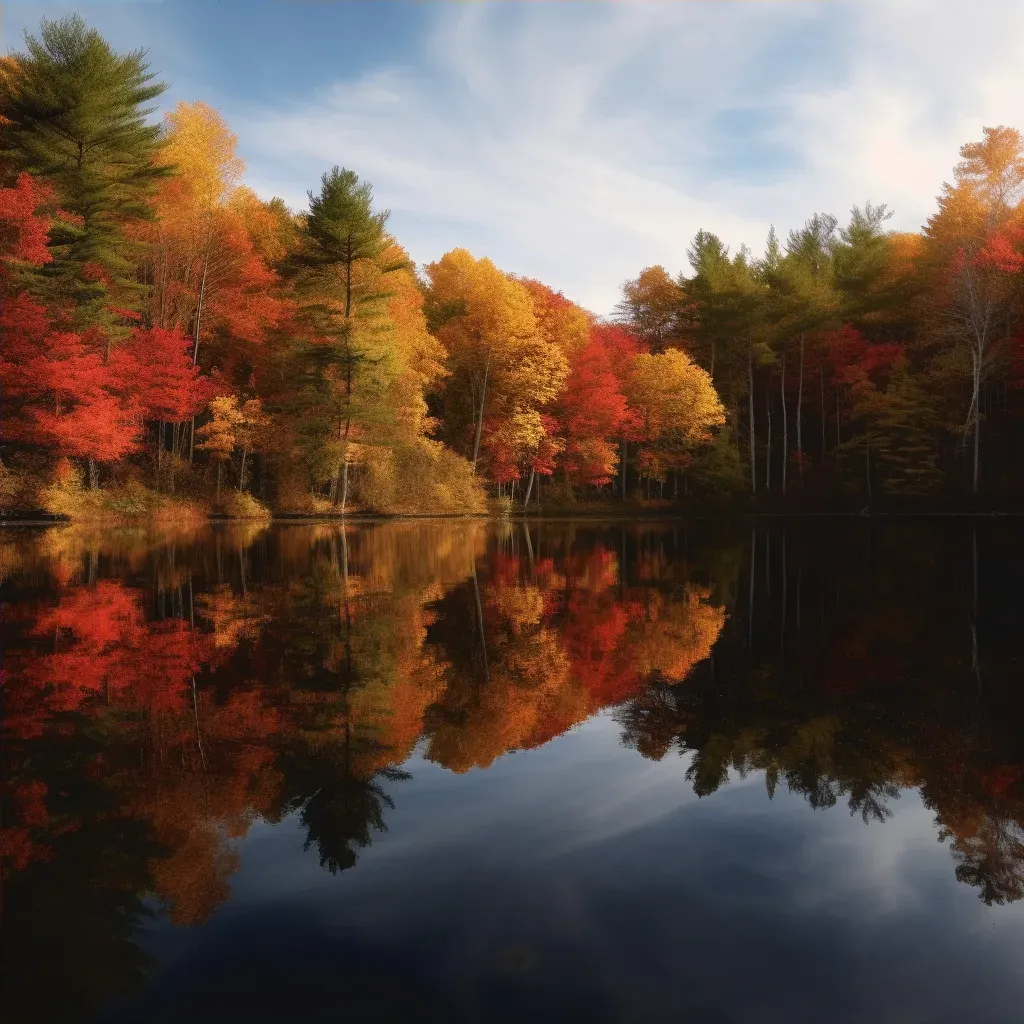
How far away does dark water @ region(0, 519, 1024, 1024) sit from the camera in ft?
9.70

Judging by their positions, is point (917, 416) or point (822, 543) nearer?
point (822, 543)

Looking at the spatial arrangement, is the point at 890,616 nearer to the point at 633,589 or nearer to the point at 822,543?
the point at 633,589

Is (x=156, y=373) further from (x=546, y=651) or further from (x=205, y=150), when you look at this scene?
(x=546, y=651)

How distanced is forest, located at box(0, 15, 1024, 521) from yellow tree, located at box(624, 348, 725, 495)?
171mm

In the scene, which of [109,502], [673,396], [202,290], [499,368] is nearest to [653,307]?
[673,396]

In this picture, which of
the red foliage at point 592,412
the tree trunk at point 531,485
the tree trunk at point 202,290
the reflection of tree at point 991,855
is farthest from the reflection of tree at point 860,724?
the red foliage at point 592,412

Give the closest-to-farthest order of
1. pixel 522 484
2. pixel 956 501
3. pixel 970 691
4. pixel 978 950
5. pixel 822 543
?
1. pixel 978 950
2. pixel 970 691
3. pixel 822 543
4. pixel 956 501
5. pixel 522 484

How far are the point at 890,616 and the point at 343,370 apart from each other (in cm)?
2587

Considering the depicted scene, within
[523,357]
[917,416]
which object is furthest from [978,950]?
[917,416]

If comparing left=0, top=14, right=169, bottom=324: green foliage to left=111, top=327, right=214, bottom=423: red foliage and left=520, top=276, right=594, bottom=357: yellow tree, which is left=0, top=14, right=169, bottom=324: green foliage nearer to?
left=111, top=327, right=214, bottom=423: red foliage

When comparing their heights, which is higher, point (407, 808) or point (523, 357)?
point (523, 357)

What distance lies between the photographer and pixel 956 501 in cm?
3803

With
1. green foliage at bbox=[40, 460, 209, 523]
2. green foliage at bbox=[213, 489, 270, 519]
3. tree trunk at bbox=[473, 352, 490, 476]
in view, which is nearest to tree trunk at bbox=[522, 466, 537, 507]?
tree trunk at bbox=[473, 352, 490, 476]

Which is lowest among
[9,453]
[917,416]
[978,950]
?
[978,950]
